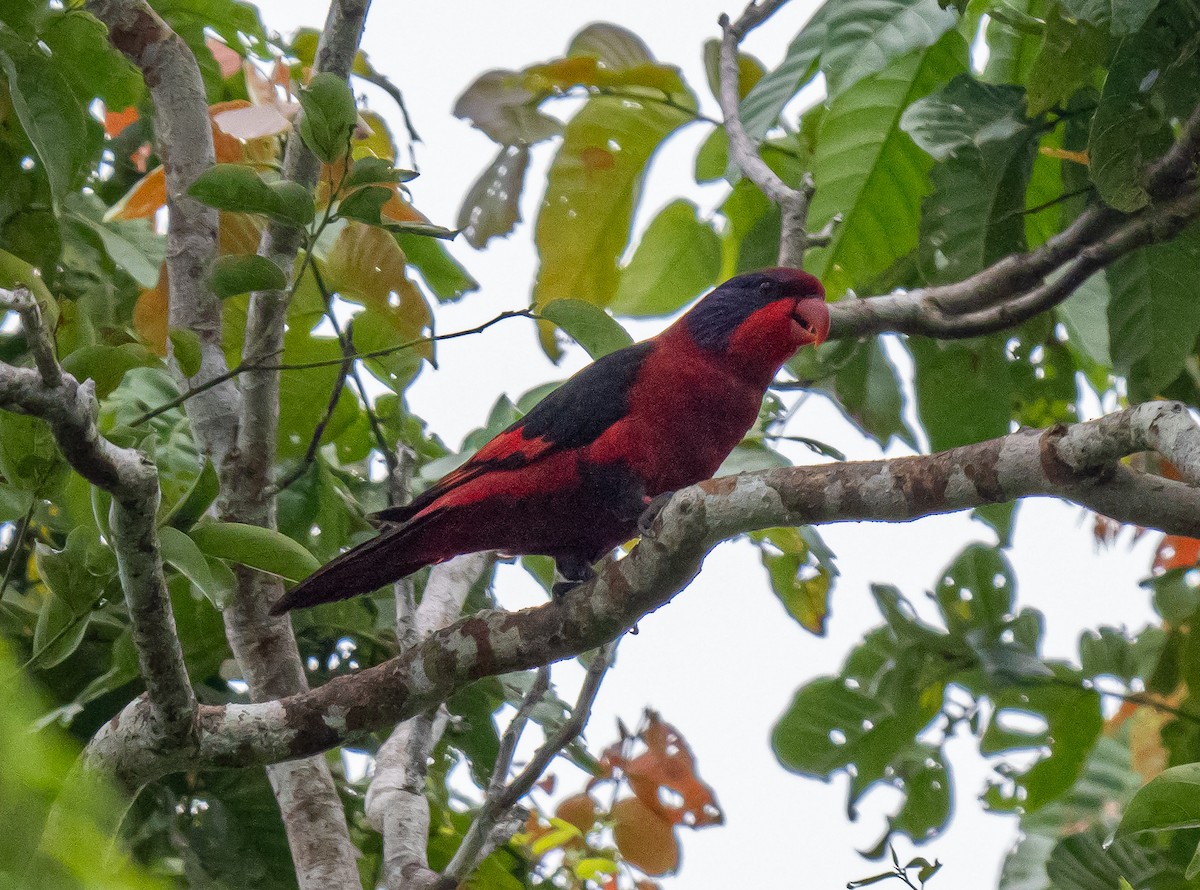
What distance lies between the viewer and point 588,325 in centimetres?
249

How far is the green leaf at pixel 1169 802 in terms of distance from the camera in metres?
1.75

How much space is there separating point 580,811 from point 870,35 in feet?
6.54

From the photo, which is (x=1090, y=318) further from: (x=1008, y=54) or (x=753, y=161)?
(x=753, y=161)

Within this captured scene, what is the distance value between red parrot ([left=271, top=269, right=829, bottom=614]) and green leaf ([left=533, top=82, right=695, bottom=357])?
33cm

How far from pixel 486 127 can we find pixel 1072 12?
1.56m

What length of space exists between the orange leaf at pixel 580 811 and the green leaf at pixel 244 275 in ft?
5.25

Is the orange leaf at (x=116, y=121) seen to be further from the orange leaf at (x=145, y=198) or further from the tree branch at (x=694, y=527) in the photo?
the tree branch at (x=694, y=527)

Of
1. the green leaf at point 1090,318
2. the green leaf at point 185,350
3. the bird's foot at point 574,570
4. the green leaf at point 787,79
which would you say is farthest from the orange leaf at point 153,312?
the green leaf at point 1090,318

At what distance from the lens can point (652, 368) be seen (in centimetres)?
287

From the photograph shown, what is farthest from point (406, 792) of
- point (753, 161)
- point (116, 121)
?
point (116, 121)

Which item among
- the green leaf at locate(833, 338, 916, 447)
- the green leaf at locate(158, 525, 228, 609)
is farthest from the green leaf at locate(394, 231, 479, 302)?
the green leaf at locate(158, 525, 228, 609)

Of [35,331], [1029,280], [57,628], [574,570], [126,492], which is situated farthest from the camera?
[574,570]

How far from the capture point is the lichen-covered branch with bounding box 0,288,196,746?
1.41 meters

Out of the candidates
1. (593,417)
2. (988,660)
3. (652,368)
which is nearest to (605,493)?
(593,417)
